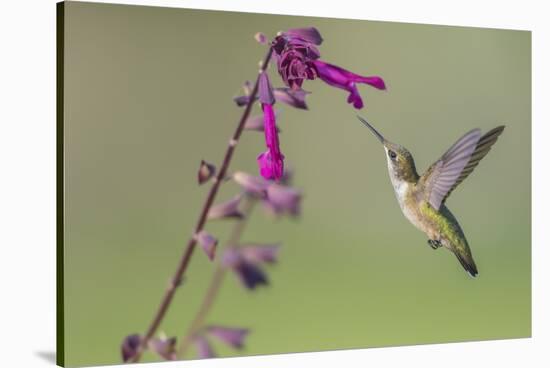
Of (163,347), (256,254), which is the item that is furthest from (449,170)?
(163,347)

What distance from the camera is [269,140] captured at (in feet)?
13.1

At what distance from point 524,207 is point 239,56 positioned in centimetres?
206

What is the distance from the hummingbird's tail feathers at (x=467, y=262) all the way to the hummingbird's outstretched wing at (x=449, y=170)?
1.16ft

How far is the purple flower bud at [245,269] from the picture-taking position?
12.7ft

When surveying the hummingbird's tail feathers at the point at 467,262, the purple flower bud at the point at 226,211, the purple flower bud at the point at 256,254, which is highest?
the purple flower bud at the point at 226,211

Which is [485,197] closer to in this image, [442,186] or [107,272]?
[442,186]

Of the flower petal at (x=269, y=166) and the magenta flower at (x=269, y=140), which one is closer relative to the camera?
the magenta flower at (x=269, y=140)

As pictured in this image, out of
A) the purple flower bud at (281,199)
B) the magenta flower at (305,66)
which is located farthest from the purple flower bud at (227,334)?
the magenta flower at (305,66)

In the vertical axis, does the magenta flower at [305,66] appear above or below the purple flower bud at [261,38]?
below

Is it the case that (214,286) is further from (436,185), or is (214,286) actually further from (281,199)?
(436,185)

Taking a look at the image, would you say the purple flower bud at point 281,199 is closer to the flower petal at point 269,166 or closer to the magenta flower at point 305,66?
the flower petal at point 269,166

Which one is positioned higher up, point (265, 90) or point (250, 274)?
point (265, 90)

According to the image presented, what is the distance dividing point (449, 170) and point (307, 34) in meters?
1.05

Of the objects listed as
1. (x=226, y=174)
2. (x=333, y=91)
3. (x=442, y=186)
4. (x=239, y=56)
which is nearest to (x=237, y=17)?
(x=239, y=56)
